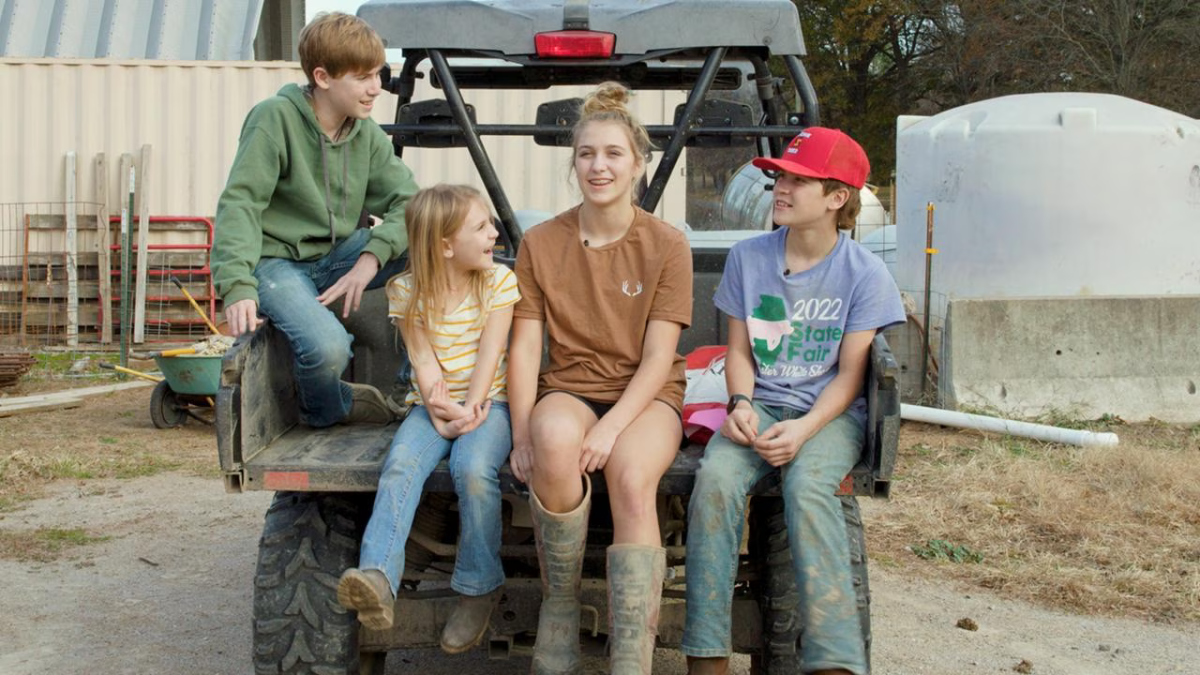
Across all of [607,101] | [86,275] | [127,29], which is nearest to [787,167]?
[607,101]


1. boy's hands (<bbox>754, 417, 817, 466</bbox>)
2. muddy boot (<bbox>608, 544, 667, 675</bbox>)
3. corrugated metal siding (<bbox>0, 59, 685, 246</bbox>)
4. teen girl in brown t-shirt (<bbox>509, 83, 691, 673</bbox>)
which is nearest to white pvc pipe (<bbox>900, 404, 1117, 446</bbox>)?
teen girl in brown t-shirt (<bbox>509, 83, 691, 673</bbox>)

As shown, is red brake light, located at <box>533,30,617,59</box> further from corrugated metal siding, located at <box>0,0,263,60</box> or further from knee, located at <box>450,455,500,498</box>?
corrugated metal siding, located at <box>0,0,263,60</box>

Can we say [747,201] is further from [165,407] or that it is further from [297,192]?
[165,407]

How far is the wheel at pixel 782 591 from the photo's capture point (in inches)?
141

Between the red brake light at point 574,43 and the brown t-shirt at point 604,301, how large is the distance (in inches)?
42.0

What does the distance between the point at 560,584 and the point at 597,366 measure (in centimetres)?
68

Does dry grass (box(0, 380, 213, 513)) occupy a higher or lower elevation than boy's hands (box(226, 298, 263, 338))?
lower

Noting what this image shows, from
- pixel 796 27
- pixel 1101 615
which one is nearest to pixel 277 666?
pixel 796 27

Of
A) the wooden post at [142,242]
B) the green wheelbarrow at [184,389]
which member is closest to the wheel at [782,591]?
the green wheelbarrow at [184,389]

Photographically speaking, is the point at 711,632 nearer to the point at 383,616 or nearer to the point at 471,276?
the point at 383,616

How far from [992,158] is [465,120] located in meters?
5.83

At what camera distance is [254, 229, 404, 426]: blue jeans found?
3.95 metres

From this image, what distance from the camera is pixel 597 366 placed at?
3.84m

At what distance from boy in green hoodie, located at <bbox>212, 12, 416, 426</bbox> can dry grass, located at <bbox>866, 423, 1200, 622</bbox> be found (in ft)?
9.29
